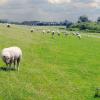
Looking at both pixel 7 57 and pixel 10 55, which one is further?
pixel 10 55

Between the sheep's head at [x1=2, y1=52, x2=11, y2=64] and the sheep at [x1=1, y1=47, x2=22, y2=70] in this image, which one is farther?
the sheep at [x1=1, y1=47, x2=22, y2=70]

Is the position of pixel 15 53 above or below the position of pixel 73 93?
above

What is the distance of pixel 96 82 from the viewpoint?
112ft

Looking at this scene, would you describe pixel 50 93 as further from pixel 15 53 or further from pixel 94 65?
pixel 94 65

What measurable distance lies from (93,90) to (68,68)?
11.9 m

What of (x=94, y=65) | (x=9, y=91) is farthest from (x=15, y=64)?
(x=94, y=65)

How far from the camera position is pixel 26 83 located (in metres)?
27.9

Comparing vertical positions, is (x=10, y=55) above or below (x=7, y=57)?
above

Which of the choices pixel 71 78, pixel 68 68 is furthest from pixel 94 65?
pixel 71 78

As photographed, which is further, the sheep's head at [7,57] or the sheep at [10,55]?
the sheep at [10,55]

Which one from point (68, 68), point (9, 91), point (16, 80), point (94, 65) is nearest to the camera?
point (9, 91)

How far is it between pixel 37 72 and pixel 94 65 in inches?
541

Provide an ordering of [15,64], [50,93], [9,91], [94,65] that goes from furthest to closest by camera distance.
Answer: [94,65], [15,64], [50,93], [9,91]

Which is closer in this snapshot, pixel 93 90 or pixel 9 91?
pixel 9 91
